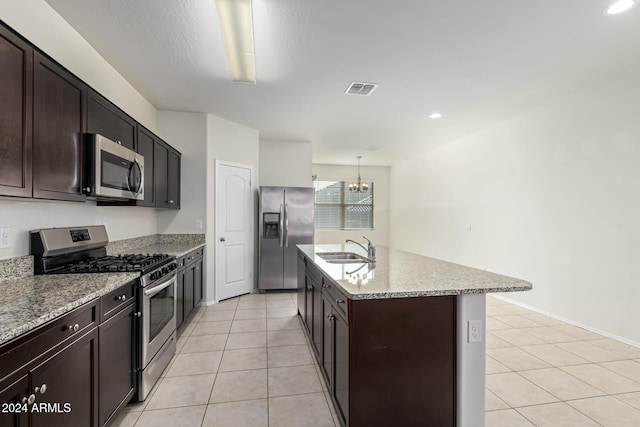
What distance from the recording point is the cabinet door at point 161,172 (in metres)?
3.39

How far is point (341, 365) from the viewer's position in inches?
69.3

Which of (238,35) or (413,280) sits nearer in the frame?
(413,280)

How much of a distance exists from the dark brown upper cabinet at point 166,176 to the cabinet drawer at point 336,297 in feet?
7.74

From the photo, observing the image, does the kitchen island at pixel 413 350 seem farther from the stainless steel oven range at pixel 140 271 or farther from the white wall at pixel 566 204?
the white wall at pixel 566 204

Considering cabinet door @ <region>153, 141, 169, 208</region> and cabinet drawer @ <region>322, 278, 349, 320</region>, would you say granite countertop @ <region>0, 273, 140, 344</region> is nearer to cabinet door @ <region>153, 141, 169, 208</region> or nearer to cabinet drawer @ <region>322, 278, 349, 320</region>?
cabinet drawer @ <region>322, 278, 349, 320</region>

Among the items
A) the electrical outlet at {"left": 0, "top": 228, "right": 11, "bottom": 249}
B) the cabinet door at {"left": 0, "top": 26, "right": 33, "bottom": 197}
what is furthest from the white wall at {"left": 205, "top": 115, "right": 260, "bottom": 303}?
the cabinet door at {"left": 0, "top": 26, "right": 33, "bottom": 197}

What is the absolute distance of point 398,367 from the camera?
1625mm

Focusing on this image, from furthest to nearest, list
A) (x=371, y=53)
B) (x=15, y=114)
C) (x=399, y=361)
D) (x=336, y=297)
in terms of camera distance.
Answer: (x=371, y=53) → (x=336, y=297) → (x=399, y=361) → (x=15, y=114)

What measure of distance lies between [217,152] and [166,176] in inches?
37.9

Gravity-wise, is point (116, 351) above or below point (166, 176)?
below

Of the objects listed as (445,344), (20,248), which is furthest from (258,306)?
(445,344)

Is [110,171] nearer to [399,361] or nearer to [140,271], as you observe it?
[140,271]

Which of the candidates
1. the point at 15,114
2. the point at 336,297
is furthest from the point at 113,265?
the point at 336,297

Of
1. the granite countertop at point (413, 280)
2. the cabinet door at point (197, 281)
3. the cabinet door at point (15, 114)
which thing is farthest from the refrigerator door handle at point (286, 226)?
the cabinet door at point (15, 114)
